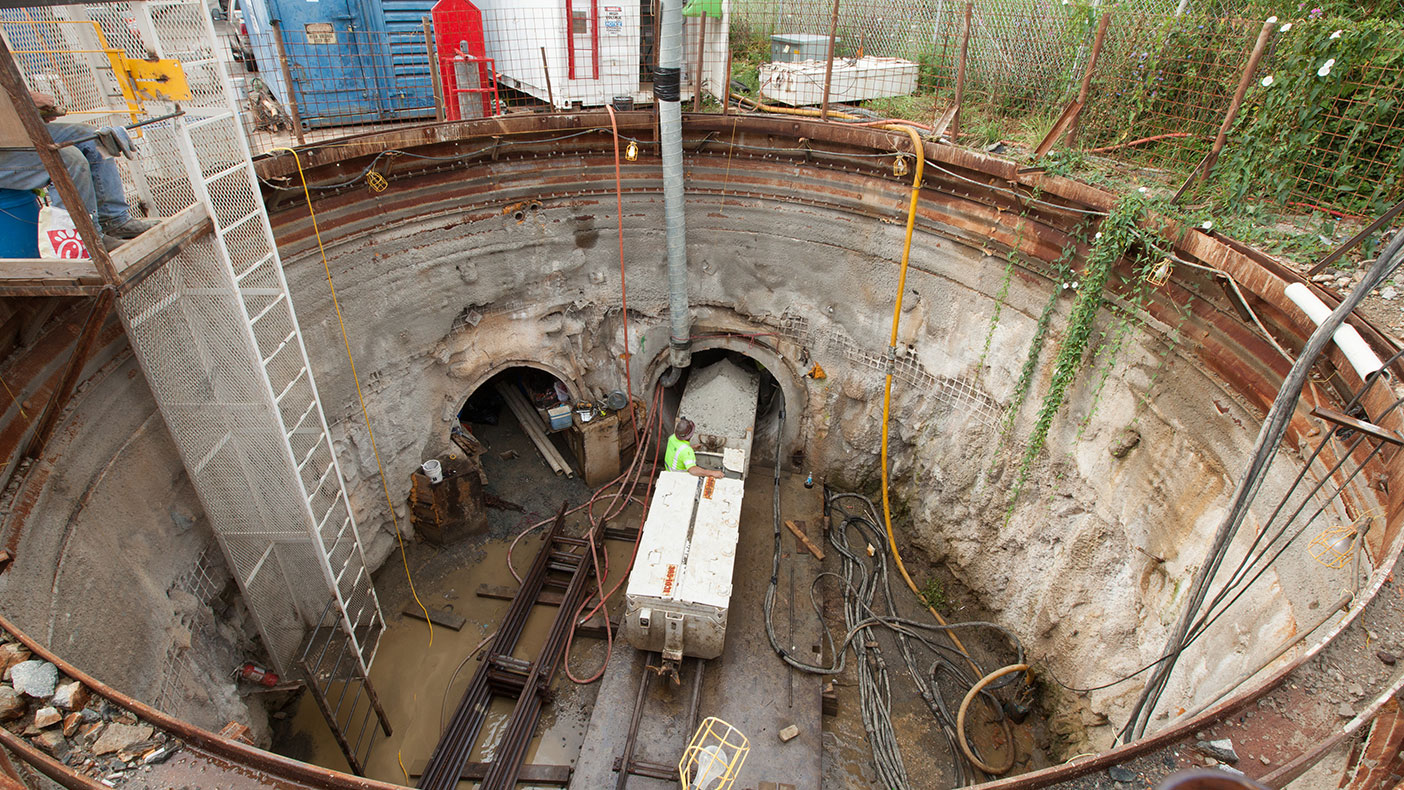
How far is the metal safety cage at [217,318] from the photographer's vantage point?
4.47 m

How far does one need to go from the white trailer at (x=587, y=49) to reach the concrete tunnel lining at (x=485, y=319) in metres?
1.36

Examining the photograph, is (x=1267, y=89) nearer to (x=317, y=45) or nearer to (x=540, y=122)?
(x=540, y=122)

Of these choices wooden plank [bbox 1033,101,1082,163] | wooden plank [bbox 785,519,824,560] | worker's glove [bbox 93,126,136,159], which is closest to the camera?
worker's glove [bbox 93,126,136,159]

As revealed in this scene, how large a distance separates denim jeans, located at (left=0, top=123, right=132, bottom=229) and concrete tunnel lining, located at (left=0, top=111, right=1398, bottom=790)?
7.87 ft

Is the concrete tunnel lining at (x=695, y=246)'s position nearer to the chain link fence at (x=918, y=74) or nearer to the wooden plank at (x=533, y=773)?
the chain link fence at (x=918, y=74)

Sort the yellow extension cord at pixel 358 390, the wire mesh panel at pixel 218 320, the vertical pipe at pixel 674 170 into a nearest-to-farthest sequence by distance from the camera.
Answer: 1. the wire mesh panel at pixel 218 320
2. the yellow extension cord at pixel 358 390
3. the vertical pipe at pixel 674 170

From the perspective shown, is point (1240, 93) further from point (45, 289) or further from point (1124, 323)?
point (45, 289)

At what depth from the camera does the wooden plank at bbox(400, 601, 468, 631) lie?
25.6 ft

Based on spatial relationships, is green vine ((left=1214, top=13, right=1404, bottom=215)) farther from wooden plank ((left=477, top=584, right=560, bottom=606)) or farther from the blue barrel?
the blue barrel

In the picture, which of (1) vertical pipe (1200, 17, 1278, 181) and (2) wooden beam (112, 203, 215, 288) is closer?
(2) wooden beam (112, 203, 215, 288)

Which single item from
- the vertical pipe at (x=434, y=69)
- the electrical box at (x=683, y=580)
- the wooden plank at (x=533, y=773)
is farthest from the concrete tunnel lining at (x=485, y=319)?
the wooden plank at (x=533, y=773)

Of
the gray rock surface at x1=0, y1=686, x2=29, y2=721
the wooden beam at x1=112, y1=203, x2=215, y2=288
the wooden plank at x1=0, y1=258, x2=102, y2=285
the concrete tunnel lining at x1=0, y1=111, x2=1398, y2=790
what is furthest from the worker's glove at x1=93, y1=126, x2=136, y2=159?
the gray rock surface at x1=0, y1=686, x2=29, y2=721

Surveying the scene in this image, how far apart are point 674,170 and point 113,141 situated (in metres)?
5.07

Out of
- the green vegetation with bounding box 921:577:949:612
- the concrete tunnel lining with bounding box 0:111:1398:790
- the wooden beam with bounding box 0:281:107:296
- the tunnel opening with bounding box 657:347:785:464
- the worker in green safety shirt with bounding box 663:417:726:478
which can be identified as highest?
the wooden beam with bounding box 0:281:107:296
